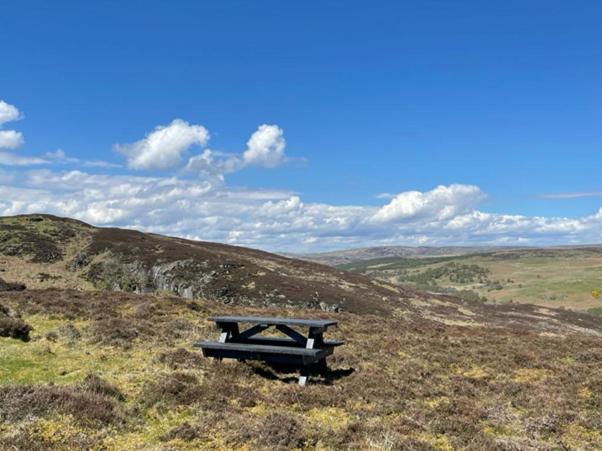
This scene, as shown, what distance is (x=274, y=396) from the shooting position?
12.2 m

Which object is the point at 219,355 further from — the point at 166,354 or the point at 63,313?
the point at 63,313

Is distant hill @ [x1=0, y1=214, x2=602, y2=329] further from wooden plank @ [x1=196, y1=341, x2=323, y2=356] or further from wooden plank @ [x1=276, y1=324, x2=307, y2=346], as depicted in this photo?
wooden plank @ [x1=196, y1=341, x2=323, y2=356]

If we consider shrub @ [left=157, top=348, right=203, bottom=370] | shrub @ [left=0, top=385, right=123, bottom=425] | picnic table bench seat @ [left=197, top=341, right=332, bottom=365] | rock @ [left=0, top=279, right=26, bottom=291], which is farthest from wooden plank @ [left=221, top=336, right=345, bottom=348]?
rock @ [left=0, top=279, right=26, bottom=291]

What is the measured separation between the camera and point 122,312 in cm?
2327

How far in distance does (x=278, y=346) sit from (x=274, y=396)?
3.09m

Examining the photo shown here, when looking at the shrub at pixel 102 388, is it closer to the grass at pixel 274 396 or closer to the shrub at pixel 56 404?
the grass at pixel 274 396

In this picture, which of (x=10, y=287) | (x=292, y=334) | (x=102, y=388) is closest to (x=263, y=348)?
(x=292, y=334)

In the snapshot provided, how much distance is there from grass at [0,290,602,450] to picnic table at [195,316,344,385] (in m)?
0.38

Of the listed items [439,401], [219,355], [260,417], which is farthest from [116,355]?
[439,401]

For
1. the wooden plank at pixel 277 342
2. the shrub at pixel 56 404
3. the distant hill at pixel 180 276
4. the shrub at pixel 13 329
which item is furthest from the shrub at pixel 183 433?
the distant hill at pixel 180 276

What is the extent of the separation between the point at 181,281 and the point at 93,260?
34.5 ft

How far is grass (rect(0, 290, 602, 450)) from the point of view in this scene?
30.3 ft

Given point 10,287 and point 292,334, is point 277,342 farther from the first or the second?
point 10,287

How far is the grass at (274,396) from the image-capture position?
9227 millimetres
